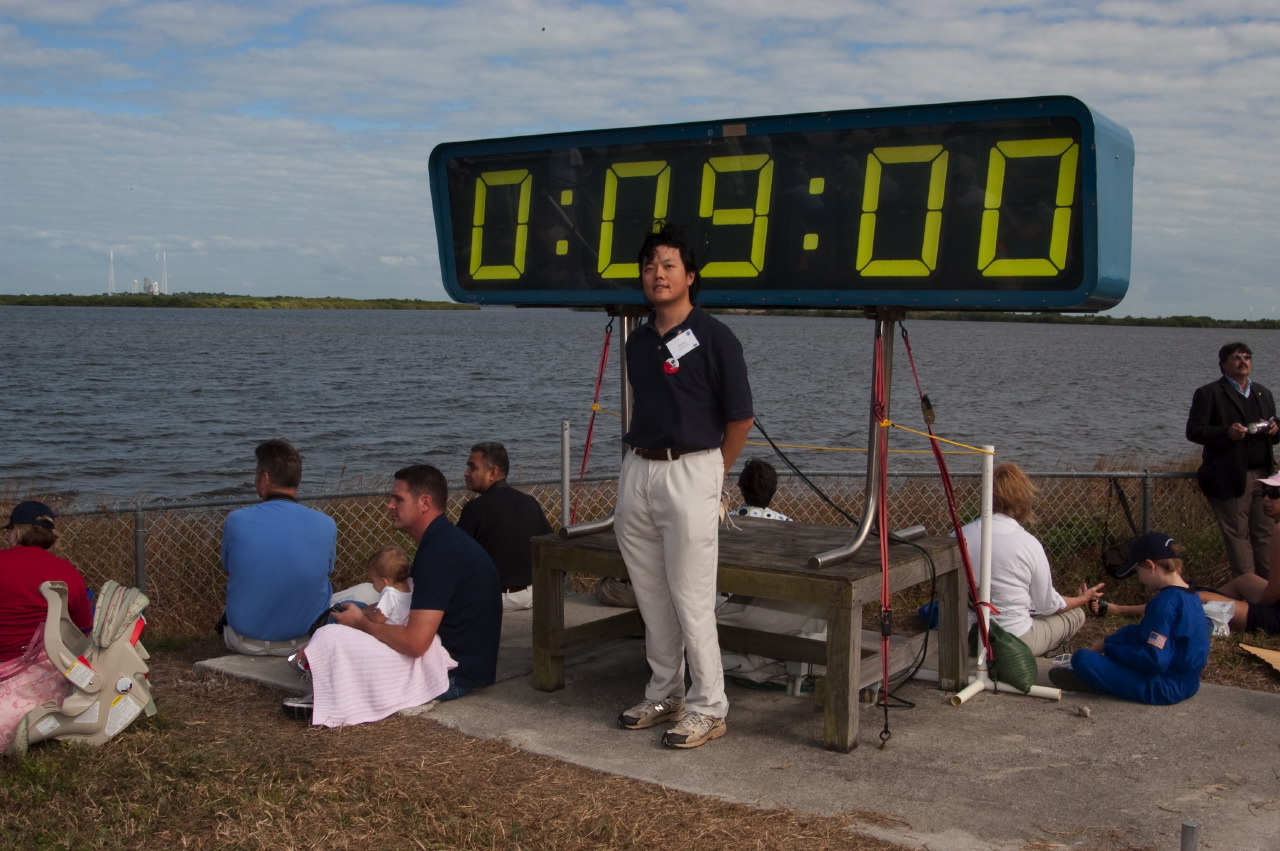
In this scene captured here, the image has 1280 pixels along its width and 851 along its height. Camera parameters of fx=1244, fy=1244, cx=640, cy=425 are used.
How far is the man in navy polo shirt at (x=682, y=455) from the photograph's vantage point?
5.64 meters

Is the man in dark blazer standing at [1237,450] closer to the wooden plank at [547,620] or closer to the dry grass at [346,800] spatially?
the wooden plank at [547,620]

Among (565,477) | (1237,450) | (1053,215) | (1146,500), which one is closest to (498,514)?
(565,477)

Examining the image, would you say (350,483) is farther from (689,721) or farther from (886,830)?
(886,830)

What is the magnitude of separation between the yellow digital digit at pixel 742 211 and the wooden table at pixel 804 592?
1.44m

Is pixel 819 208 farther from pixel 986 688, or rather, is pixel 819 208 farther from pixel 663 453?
pixel 986 688

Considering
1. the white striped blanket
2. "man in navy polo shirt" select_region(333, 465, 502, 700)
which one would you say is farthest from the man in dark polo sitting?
the white striped blanket

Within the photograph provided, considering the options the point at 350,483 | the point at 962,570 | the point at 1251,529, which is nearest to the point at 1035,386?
the point at 350,483

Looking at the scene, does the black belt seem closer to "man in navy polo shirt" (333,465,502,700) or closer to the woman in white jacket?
"man in navy polo shirt" (333,465,502,700)

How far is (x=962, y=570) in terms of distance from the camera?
6.71 m

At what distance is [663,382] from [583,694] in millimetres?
2019

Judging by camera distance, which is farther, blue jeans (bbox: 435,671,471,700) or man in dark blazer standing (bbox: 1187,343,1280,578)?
man in dark blazer standing (bbox: 1187,343,1280,578)

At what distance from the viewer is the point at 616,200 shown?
6.66 m

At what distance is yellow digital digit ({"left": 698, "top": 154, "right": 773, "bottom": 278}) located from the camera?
6176 millimetres

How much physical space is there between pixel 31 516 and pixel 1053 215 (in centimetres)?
503
